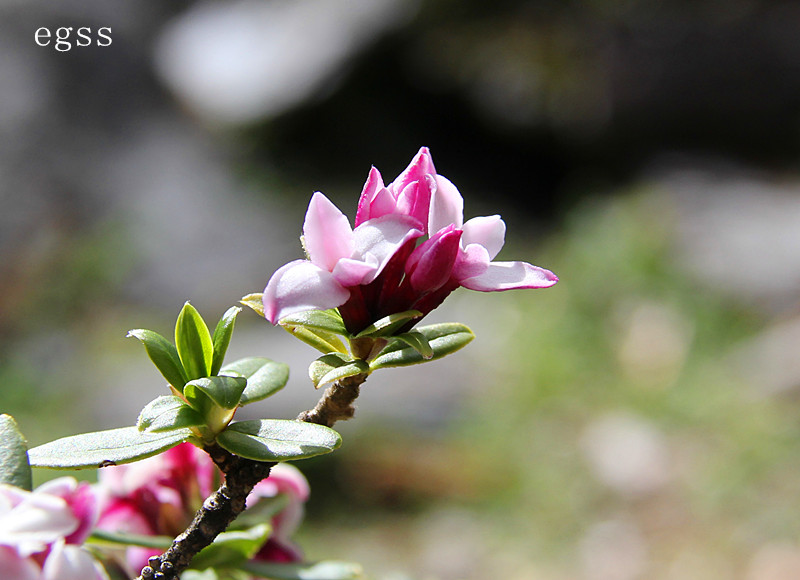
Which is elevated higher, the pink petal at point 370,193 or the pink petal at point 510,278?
the pink petal at point 370,193

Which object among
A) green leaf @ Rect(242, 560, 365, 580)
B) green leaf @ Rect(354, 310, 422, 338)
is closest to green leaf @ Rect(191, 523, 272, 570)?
green leaf @ Rect(242, 560, 365, 580)

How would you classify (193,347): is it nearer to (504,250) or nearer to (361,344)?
(361,344)

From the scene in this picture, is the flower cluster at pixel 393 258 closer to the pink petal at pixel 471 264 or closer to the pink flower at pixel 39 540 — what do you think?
the pink petal at pixel 471 264

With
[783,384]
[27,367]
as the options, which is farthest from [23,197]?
[783,384]

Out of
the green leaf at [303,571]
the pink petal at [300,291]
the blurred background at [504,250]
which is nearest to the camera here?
the pink petal at [300,291]

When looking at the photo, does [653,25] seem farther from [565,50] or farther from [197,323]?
[197,323]

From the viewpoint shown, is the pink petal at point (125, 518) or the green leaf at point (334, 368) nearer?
the green leaf at point (334, 368)

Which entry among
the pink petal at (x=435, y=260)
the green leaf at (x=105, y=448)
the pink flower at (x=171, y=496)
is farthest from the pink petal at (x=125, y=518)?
the pink petal at (x=435, y=260)
